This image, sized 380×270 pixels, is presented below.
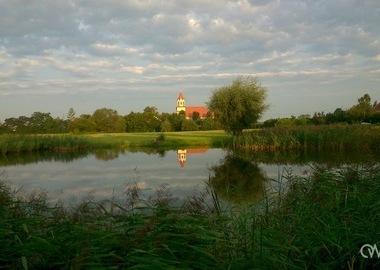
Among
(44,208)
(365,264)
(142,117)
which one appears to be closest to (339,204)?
(365,264)

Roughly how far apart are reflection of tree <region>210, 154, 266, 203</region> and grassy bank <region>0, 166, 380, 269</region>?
3.14 meters

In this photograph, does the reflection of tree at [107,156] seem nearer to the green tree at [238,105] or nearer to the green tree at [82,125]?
the green tree at [238,105]

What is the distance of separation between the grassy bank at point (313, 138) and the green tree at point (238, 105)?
7.12 ft

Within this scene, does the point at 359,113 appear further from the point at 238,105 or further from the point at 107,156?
the point at 107,156

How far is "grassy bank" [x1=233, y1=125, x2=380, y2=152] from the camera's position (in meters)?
22.7

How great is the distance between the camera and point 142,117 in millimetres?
60344

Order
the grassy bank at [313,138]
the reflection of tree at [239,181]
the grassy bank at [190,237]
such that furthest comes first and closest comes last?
the grassy bank at [313,138] → the reflection of tree at [239,181] → the grassy bank at [190,237]

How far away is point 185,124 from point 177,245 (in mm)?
53292

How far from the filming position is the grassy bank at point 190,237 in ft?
11.1

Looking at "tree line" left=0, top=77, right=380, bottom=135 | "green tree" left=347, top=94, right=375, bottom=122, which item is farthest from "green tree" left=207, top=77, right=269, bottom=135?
"green tree" left=347, top=94, right=375, bottom=122

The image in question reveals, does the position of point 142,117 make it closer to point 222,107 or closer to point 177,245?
point 222,107

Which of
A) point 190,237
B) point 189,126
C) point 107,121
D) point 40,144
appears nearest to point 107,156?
point 40,144

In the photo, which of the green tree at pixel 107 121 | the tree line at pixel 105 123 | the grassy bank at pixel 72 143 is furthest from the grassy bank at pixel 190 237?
the green tree at pixel 107 121

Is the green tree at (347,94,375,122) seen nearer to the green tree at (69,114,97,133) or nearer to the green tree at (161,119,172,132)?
the green tree at (161,119,172,132)
